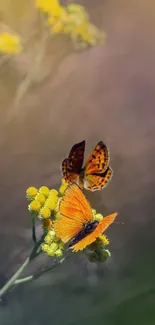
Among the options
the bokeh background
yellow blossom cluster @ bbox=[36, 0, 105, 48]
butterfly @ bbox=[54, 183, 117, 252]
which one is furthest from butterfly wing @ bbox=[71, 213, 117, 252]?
yellow blossom cluster @ bbox=[36, 0, 105, 48]

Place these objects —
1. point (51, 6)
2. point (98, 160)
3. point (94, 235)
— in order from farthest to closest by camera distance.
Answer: point (51, 6) → point (98, 160) → point (94, 235)

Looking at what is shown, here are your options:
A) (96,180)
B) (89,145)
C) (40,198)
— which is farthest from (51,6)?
(40,198)

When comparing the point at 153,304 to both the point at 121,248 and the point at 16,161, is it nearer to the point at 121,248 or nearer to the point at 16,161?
the point at 121,248

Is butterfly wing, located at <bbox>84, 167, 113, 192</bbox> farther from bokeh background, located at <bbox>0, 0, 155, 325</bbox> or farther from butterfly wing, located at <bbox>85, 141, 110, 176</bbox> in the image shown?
bokeh background, located at <bbox>0, 0, 155, 325</bbox>

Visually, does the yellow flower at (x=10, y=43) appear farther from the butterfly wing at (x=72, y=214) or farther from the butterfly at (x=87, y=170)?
the butterfly wing at (x=72, y=214)

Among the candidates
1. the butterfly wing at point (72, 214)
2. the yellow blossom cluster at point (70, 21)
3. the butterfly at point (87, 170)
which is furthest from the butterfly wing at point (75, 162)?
the yellow blossom cluster at point (70, 21)

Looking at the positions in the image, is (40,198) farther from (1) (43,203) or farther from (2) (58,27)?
(2) (58,27)
